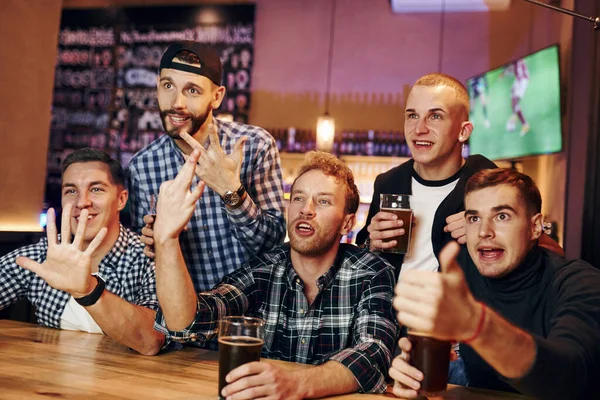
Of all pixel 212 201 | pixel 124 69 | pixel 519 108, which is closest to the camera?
pixel 212 201

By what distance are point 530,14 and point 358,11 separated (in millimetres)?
1864

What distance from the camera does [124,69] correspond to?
25.0 ft

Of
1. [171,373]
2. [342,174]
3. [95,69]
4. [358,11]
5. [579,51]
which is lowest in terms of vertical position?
[171,373]

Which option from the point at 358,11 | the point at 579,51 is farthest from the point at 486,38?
the point at 579,51

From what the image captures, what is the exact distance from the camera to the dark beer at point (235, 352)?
4.92ft

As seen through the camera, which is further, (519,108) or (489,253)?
(519,108)

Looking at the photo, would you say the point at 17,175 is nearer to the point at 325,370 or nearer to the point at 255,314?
the point at 255,314

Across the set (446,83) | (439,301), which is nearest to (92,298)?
(439,301)

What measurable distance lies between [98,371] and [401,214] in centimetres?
119

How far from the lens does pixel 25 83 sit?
3.78 meters

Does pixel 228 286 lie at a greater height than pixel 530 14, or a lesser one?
lesser

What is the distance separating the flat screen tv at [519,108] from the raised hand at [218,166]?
264 centimetres

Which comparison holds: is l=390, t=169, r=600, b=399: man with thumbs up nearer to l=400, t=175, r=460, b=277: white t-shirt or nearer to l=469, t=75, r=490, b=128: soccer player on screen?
l=400, t=175, r=460, b=277: white t-shirt

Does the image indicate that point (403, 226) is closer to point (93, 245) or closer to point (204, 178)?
point (204, 178)
